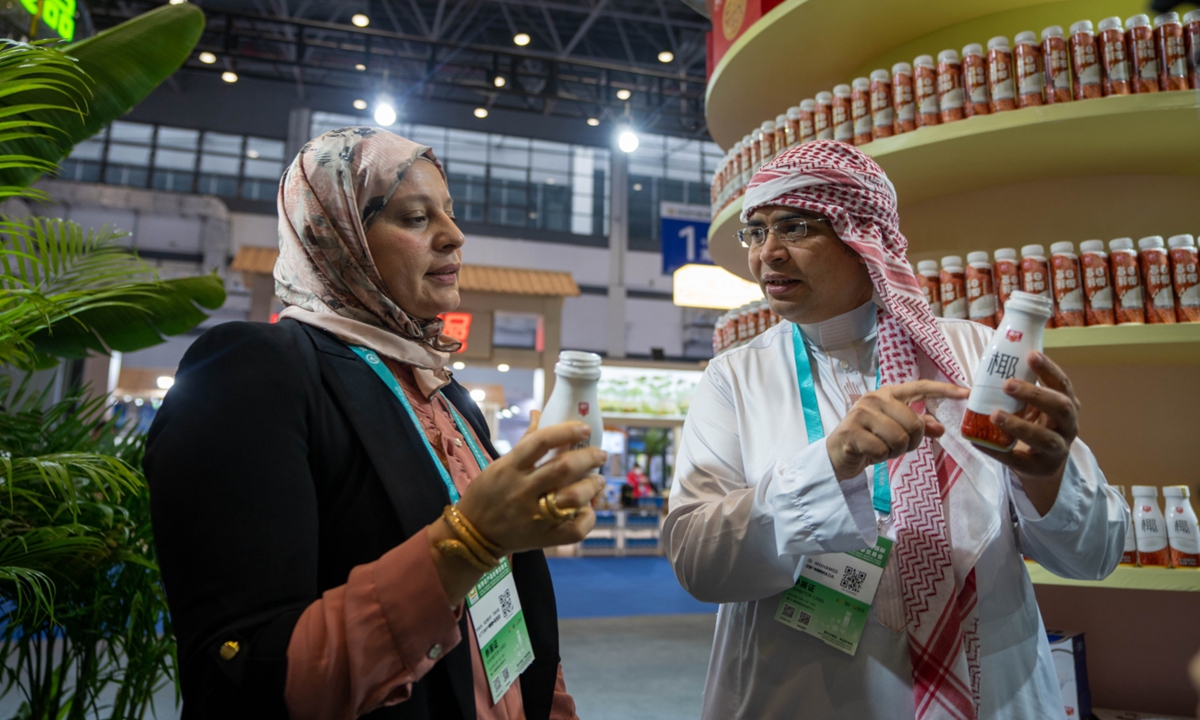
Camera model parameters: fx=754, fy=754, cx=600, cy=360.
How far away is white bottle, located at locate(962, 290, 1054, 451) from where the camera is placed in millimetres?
1004

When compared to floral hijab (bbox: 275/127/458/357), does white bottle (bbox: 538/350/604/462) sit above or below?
below

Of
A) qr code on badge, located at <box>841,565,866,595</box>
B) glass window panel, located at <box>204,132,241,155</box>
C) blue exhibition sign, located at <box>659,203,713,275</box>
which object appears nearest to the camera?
qr code on badge, located at <box>841,565,866,595</box>

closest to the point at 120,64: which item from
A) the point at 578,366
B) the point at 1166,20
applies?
the point at 578,366

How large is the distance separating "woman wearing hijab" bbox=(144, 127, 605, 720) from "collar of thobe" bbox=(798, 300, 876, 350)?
2.41 feet

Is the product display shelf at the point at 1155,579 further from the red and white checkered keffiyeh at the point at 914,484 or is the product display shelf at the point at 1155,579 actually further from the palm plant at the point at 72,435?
the palm plant at the point at 72,435

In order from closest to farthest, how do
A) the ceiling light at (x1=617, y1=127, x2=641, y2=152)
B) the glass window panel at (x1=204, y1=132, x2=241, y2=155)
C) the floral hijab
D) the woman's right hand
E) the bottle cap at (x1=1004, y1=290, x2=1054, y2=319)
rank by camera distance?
the woman's right hand
the bottle cap at (x1=1004, y1=290, x2=1054, y2=319)
the floral hijab
the ceiling light at (x1=617, y1=127, x2=641, y2=152)
the glass window panel at (x1=204, y1=132, x2=241, y2=155)

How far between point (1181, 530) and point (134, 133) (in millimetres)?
19477

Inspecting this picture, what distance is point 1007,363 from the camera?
1014mm

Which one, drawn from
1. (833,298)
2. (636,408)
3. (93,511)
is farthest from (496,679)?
(636,408)

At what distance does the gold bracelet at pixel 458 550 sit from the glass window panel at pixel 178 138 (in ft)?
61.5

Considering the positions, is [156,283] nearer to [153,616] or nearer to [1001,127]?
[153,616]

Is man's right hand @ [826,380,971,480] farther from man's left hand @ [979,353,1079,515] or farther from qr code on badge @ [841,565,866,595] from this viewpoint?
qr code on badge @ [841,565,866,595]

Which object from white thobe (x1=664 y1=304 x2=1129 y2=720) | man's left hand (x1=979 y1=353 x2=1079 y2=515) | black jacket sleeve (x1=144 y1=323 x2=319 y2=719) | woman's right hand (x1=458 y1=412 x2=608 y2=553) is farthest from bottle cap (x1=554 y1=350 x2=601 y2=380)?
man's left hand (x1=979 y1=353 x2=1079 y2=515)

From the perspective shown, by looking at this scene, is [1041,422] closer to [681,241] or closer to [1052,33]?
[1052,33]
